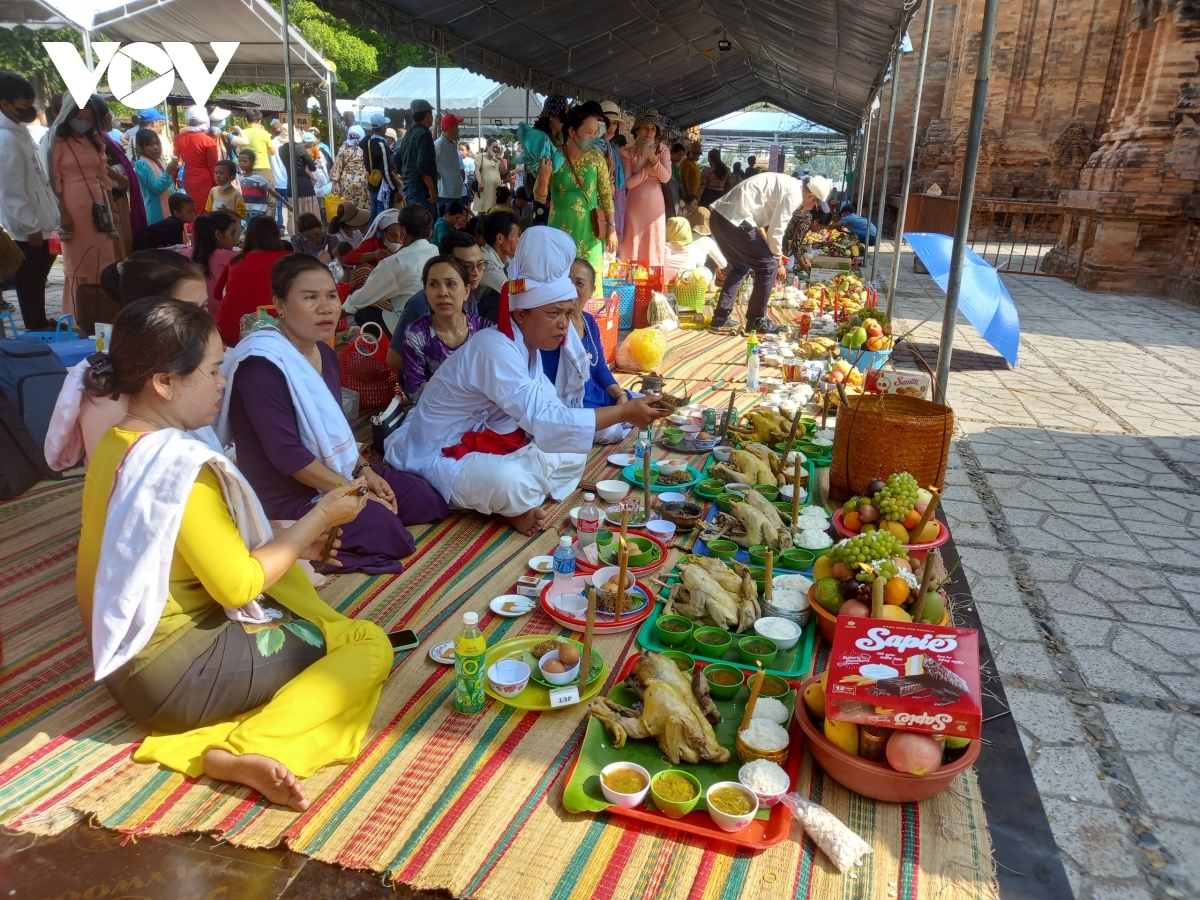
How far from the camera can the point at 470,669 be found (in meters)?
2.41

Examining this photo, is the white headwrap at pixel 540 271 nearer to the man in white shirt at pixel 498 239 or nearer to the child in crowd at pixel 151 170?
the man in white shirt at pixel 498 239

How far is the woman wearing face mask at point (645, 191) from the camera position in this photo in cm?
841

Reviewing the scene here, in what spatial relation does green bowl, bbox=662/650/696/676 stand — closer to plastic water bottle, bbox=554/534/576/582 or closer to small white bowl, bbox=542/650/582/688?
small white bowl, bbox=542/650/582/688

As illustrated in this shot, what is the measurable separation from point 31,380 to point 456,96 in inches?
669

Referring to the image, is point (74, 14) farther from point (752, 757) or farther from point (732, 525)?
point (752, 757)

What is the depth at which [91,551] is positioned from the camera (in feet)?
7.06

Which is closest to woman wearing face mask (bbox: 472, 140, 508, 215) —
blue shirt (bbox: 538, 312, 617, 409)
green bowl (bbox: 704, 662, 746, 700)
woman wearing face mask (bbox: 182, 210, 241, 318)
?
woman wearing face mask (bbox: 182, 210, 241, 318)

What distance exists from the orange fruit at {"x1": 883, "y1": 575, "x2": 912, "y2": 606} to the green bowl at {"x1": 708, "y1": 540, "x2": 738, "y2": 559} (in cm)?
86

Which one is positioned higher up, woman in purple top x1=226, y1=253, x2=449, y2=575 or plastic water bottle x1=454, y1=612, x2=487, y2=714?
woman in purple top x1=226, y1=253, x2=449, y2=575

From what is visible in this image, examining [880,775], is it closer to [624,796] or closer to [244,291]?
[624,796]

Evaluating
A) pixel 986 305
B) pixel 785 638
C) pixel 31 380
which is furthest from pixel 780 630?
pixel 986 305

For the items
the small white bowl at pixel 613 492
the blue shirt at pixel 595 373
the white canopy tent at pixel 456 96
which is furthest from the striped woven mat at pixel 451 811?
the white canopy tent at pixel 456 96

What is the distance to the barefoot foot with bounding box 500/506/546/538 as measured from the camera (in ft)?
12.4

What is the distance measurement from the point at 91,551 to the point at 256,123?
41.7 feet
